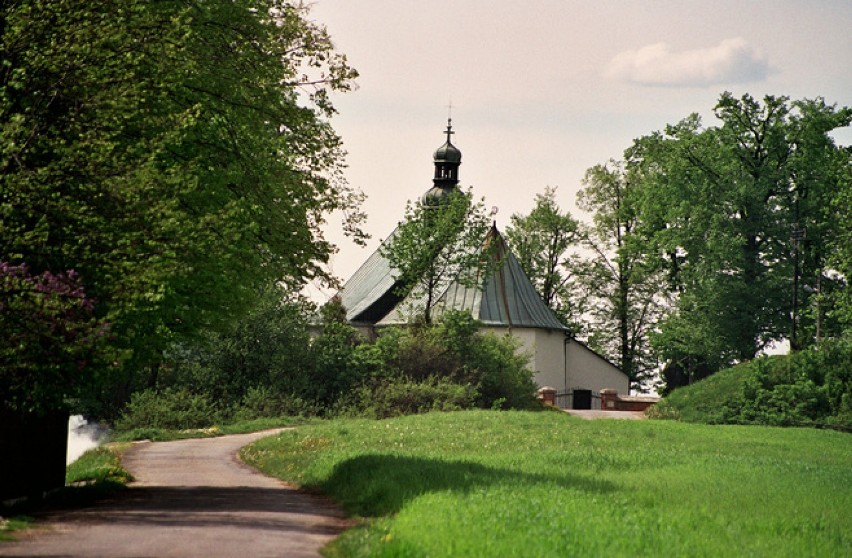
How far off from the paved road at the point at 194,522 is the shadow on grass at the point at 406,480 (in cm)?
51

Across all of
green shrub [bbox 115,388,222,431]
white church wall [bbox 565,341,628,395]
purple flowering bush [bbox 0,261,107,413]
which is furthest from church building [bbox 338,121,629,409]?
purple flowering bush [bbox 0,261,107,413]

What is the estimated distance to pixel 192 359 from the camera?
42.4m

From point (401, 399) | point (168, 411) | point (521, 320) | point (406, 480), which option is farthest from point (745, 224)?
point (406, 480)

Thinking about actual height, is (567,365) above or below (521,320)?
below

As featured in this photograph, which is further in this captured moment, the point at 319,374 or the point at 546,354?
the point at 546,354

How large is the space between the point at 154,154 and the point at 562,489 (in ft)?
23.9

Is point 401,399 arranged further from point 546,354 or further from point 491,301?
point 546,354

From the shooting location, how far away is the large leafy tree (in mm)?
16094

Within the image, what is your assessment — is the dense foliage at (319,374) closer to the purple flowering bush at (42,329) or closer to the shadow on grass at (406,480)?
the shadow on grass at (406,480)

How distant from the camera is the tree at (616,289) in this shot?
73562mm

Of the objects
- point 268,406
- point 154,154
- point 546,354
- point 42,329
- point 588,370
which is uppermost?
point 154,154

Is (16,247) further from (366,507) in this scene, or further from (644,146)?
(644,146)

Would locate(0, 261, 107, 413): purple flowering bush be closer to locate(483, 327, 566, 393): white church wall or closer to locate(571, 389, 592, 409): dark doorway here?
locate(483, 327, 566, 393): white church wall

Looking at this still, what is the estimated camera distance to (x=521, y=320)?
63438mm
